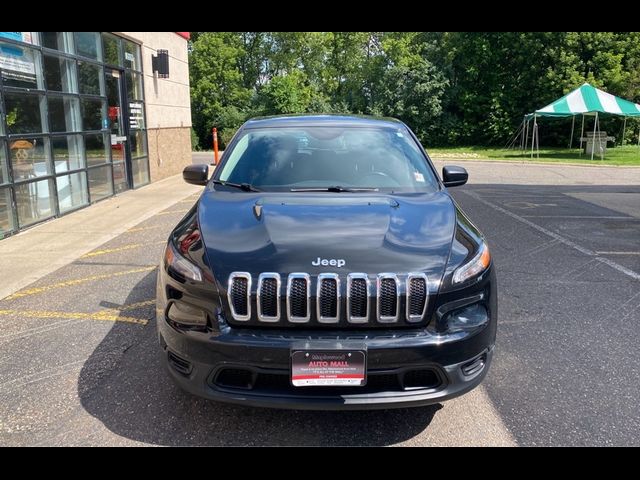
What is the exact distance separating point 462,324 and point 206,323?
127 centimetres

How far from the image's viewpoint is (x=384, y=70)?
35000mm

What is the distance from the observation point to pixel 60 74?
9.06m

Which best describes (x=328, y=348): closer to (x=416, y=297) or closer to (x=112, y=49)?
(x=416, y=297)

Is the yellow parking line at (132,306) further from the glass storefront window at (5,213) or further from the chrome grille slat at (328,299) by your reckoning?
the glass storefront window at (5,213)

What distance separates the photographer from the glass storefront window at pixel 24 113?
7.43m

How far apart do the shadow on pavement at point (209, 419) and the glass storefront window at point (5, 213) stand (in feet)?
15.6

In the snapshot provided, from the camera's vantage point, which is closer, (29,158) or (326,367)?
(326,367)

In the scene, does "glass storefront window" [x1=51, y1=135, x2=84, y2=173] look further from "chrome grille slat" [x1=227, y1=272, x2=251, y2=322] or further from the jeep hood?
"chrome grille slat" [x1=227, y1=272, x2=251, y2=322]

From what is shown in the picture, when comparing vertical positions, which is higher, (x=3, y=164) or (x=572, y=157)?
(x=3, y=164)

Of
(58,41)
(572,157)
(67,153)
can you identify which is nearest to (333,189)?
(67,153)

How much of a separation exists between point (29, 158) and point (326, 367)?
7179 mm

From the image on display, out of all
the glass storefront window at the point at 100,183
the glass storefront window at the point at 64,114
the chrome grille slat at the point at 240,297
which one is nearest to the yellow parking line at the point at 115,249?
the glass storefront window at the point at 64,114
